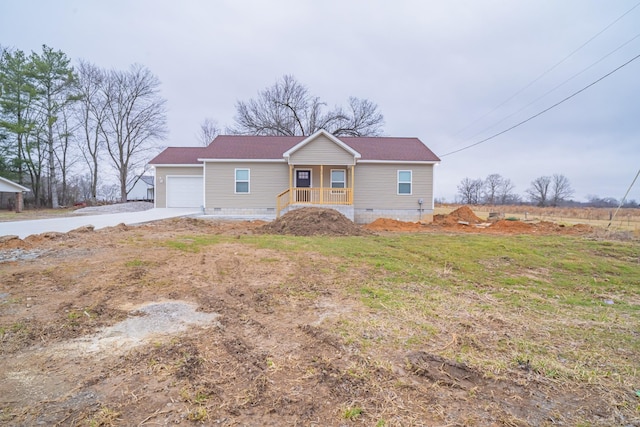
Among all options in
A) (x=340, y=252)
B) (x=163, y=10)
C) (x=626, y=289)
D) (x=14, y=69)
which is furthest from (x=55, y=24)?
(x=626, y=289)

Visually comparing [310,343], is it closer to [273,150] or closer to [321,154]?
[321,154]

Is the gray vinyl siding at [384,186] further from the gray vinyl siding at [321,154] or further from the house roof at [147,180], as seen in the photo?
the house roof at [147,180]

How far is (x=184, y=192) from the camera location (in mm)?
19031

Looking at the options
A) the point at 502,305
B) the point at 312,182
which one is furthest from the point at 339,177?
the point at 502,305

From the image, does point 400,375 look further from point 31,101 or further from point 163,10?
point 31,101

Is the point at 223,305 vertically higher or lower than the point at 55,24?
lower

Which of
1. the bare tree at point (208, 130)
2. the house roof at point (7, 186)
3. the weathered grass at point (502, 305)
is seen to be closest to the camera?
the weathered grass at point (502, 305)

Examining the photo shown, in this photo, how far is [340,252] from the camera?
779 centimetres

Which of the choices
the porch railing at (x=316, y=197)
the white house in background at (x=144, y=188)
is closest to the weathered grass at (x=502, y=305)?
the porch railing at (x=316, y=197)

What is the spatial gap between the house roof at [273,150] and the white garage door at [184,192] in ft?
3.65

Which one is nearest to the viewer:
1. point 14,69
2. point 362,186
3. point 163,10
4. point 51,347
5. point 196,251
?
point 51,347

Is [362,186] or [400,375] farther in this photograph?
[362,186]

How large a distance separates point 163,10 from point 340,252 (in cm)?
1634

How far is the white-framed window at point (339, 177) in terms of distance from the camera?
16922 mm
